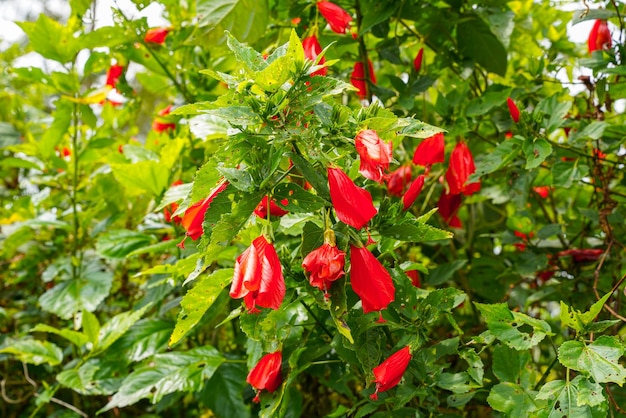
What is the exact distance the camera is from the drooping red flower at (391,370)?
0.66m

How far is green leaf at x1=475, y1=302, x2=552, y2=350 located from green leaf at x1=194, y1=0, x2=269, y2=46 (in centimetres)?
66

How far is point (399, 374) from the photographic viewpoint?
2.20ft

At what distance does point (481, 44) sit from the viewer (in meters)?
1.17

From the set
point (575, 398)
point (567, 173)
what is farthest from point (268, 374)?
point (567, 173)

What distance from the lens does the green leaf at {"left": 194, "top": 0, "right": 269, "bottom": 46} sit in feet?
3.52

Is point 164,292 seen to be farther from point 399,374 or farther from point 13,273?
point 13,273

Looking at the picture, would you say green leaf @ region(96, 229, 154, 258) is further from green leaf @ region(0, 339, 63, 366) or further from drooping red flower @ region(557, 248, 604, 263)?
drooping red flower @ region(557, 248, 604, 263)

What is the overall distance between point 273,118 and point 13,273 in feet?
5.08

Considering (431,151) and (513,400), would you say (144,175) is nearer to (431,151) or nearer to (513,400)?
(431,151)

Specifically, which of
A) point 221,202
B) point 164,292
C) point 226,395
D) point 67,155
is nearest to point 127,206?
point 67,155

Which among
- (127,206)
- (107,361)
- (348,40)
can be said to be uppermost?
(348,40)

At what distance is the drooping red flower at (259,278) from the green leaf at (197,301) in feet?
0.34

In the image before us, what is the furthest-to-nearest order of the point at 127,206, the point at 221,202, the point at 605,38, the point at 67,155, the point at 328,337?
the point at 67,155
the point at 127,206
the point at 605,38
the point at 328,337
the point at 221,202

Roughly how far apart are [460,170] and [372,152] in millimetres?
498
